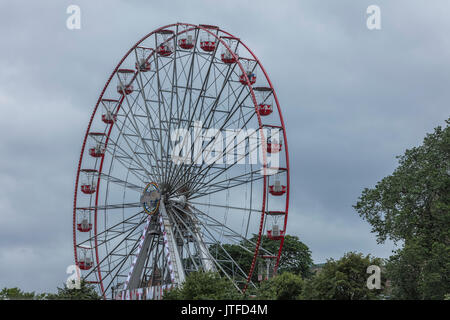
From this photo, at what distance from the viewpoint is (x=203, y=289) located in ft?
137

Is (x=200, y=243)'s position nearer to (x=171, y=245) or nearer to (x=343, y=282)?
(x=171, y=245)

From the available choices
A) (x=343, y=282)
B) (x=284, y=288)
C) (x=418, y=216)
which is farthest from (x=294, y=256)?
(x=343, y=282)

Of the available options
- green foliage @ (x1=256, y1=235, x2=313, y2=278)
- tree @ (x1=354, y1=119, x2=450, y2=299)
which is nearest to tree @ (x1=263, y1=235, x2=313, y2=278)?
green foliage @ (x1=256, y1=235, x2=313, y2=278)

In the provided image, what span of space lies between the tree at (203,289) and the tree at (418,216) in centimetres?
1048

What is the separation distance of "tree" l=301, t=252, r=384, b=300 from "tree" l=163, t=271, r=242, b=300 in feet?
13.9

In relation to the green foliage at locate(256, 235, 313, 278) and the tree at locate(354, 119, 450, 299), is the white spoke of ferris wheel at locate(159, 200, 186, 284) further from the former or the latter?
the green foliage at locate(256, 235, 313, 278)

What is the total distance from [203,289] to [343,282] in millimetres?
7141

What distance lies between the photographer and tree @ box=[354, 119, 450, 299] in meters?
46.1

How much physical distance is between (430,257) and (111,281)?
18946 mm

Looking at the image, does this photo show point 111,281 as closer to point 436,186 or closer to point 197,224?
point 197,224

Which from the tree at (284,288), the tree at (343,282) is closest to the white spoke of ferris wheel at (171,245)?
the tree at (284,288)

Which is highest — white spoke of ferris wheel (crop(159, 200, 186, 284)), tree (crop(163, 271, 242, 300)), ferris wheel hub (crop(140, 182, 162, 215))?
ferris wheel hub (crop(140, 182, 162, 215))

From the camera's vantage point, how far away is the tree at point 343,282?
38.3 metres

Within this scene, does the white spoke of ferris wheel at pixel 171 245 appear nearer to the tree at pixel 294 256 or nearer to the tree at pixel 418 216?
the tree at pixel 418 216
